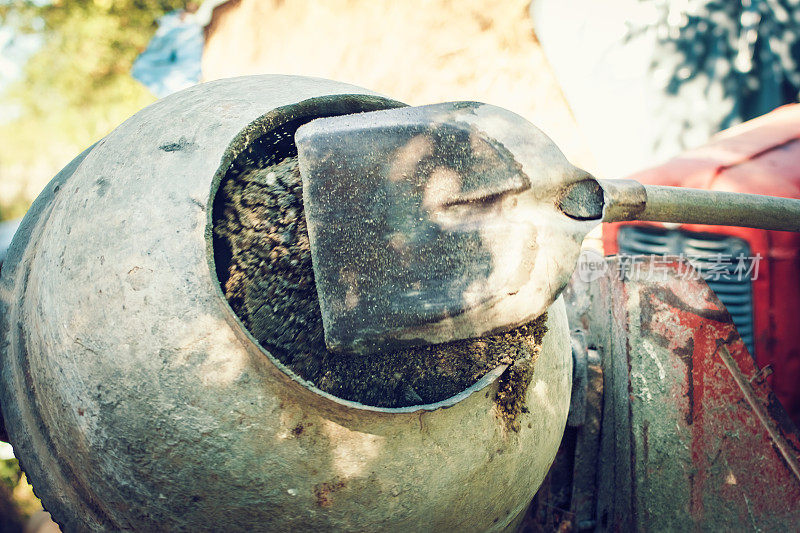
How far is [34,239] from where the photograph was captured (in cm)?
133

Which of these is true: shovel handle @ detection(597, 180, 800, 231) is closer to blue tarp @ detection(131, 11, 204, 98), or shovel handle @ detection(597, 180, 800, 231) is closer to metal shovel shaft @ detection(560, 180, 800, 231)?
metal shovel shaft @ detection(560, 180, 800, 231)

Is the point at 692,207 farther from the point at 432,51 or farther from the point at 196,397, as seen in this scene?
the point at 432,51

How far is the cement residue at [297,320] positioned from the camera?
1.05 metres

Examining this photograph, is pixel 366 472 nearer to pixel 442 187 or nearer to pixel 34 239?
pixel 442 187

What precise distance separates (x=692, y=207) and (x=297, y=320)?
112cm

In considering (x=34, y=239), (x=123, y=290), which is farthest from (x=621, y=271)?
(x=34, y=239)

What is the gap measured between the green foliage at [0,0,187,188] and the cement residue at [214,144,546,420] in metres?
7.38

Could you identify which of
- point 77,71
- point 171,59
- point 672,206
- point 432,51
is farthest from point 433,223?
point 77,71

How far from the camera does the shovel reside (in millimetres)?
994

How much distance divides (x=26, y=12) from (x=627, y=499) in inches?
457

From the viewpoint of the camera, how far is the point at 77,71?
8.43 meters

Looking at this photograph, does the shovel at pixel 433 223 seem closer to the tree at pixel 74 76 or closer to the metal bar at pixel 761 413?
the metal bar at pixel 761 413

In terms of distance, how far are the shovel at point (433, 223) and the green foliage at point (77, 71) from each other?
7.53 metres

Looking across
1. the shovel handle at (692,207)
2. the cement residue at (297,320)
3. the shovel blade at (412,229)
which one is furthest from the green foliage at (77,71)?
the shovel handle at (692,207)
